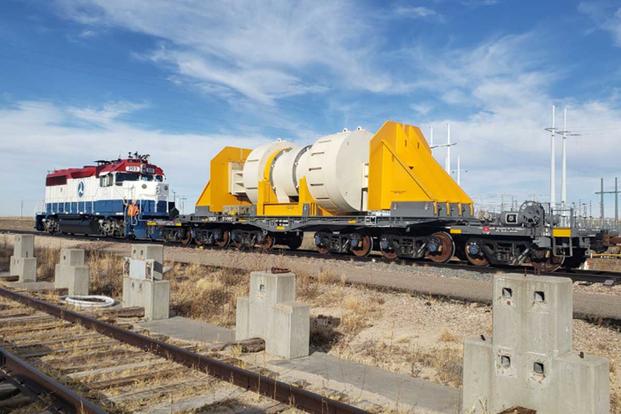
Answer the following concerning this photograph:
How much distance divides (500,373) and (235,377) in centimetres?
256

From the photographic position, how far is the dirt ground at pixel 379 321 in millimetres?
7480

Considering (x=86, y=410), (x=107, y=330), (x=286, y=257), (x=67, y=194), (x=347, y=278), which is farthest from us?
(x=67, y=194)

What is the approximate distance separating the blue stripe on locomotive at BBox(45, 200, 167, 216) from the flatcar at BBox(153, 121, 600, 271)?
6.11 metres

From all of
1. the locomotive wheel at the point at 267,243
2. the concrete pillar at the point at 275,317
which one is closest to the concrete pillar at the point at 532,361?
the concrete pillar at the point at 275,317

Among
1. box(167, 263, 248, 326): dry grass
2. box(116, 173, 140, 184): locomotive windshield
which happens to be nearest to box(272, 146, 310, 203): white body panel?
box(167, 263, 248, 326): dry grass

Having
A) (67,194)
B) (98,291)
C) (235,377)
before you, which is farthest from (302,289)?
(67,194)

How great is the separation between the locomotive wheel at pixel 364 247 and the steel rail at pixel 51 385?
12941mm

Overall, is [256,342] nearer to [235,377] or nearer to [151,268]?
[235,377]

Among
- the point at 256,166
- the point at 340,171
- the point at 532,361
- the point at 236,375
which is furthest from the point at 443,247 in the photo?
the point at 532,361

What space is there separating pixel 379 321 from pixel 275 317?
3383 mm

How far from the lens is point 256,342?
7098 mm

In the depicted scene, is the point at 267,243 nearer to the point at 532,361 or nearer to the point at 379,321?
the point at 379,321

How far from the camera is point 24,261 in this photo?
13375 millimetres

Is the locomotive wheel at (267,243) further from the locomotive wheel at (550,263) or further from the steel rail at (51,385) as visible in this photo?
the steel rail at (51,385)
